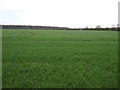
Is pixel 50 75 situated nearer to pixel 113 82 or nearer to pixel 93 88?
pixel 93 88

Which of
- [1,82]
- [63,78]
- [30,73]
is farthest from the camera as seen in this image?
[30,73]

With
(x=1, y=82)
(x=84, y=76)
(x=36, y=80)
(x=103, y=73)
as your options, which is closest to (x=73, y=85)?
(x=84, y=76)

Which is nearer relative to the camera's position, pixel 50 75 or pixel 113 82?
pixel 113 82

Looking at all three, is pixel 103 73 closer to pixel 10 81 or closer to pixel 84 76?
pixel 84 76

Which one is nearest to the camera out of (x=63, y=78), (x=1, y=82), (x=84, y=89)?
(x=84, y=89)

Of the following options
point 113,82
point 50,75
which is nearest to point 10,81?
point 50,75

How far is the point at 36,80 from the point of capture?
5.23 meters

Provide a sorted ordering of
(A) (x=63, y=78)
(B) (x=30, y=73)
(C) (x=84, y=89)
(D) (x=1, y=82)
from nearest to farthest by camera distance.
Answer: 1. (C) (x=84, y=89)
2. (D) (x=1, y=82)
3. (A) (x=63, y=78)
4. (B) (x=30, y=73)

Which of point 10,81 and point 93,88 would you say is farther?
point 10,81

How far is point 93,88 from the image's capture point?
15.2ft

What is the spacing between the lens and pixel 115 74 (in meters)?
6.02

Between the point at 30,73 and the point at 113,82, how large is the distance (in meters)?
3.48

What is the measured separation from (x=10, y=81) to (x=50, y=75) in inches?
63.1

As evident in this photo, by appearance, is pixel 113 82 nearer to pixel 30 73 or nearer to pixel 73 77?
pixel 73 77
